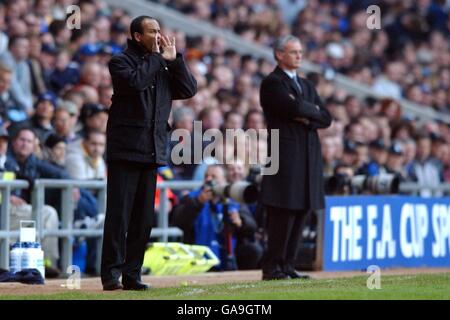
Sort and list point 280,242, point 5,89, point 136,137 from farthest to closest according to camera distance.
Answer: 1. point 5,89
2. point 280,242
3. point 136,137

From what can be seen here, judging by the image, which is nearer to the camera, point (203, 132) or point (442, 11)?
point (203, 132)

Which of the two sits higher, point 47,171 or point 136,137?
point 136,137

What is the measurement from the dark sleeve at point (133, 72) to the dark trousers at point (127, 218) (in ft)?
2.19

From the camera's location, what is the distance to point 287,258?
12.1 metres

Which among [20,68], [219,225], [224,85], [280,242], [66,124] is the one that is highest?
[224,85]

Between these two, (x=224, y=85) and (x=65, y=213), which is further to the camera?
(x=224, y=85)

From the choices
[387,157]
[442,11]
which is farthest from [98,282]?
[442,11]

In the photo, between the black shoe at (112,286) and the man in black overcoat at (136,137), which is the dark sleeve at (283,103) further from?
the black shoe at (112,286)

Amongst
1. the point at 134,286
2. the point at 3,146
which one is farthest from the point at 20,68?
the point at 134,286

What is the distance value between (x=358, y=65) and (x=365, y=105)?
1766mm

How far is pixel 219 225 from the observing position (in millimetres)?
14648

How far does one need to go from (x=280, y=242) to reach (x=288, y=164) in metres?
0.74

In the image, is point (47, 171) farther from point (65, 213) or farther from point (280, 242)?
point (280, 242)
